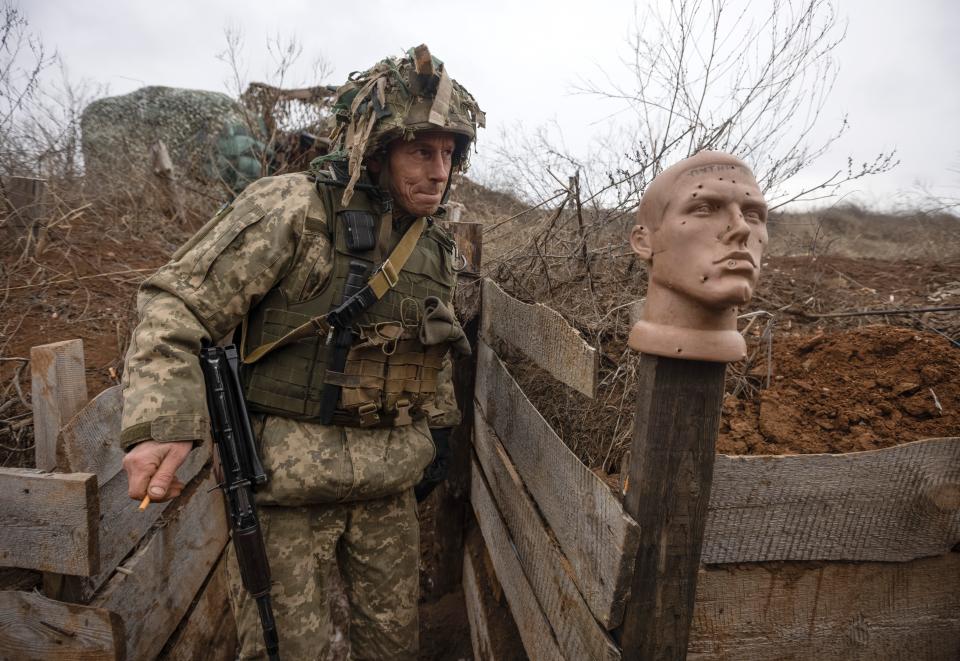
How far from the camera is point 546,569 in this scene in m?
1.81

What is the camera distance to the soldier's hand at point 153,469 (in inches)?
60.9

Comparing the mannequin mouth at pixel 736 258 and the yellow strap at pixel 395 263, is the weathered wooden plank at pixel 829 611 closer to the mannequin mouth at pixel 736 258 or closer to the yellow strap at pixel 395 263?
the mannequin mouth at pixel 736 258

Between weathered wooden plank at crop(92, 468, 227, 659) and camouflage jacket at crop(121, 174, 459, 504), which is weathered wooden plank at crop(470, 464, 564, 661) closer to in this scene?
camouflage jacket at crop(121, 174, 459, 504)

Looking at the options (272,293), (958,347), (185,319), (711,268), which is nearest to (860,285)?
(958,347)

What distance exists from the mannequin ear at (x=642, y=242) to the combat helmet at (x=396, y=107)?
88 cm

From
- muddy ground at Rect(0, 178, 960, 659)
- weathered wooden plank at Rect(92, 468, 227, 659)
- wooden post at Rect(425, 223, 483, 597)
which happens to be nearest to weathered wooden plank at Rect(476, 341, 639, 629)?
muddy ground at Rect(0, 178, 960, 659)

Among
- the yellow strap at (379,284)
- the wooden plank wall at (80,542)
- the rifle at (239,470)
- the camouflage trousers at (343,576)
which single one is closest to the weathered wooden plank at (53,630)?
the wooden plank wall at (80,542)

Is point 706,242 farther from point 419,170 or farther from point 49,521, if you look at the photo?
point 49,521

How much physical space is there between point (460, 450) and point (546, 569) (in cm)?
154

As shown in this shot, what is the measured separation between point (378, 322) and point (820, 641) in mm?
1617

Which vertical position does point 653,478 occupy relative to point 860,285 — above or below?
below

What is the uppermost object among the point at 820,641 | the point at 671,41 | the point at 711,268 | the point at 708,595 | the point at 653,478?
the point at 671,41

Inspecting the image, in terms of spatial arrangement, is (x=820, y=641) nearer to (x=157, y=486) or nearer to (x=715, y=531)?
(x=715, y=531)

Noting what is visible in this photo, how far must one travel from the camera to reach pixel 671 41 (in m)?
3.61
